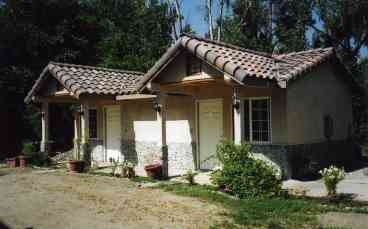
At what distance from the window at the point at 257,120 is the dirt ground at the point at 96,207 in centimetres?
377

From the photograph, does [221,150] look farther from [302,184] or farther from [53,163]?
[53,163]

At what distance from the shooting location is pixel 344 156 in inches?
590

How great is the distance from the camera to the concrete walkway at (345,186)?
9641mm

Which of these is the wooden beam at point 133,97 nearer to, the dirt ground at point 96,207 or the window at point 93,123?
the window at point 93,123

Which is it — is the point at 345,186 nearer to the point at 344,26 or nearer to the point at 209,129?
the point at 209,129

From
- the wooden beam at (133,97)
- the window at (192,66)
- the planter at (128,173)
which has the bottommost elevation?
the planter at (128,173)

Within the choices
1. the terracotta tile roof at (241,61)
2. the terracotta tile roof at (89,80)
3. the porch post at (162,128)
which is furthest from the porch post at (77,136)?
the terracotta tile roof at (241,61)

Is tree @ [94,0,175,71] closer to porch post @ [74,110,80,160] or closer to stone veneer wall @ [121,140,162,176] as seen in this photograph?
Result: porch post @ [74,110,80,160]

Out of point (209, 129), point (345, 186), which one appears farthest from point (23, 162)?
point (345, 186)

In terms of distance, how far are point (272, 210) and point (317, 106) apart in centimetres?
639

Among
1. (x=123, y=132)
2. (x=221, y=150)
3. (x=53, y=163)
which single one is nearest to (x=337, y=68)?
(x=221, y=150)

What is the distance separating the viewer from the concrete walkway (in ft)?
31.6

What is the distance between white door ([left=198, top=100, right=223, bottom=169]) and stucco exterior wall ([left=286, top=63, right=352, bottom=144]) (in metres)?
2.57

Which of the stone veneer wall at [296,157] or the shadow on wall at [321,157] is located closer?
the stone veneer wall at [296,157]
